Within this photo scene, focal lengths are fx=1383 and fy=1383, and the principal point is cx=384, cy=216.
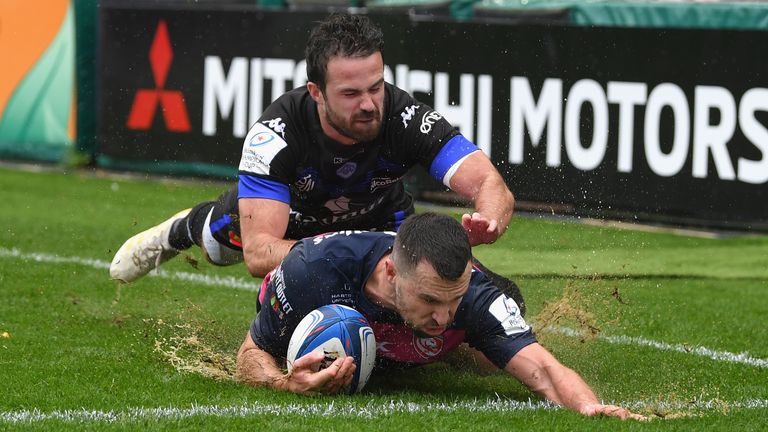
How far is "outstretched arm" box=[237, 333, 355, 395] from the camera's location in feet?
18.2

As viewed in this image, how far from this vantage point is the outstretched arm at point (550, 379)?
5.47m

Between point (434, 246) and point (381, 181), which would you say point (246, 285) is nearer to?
point (381, 181)

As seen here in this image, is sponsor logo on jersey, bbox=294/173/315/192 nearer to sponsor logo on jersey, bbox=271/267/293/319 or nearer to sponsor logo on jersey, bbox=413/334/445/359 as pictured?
sponsor logo on jersey, bbox=271/267/293/319

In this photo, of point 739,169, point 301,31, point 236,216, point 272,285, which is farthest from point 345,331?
point 301,31

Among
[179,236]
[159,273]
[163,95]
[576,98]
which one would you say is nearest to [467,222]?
[179,236]

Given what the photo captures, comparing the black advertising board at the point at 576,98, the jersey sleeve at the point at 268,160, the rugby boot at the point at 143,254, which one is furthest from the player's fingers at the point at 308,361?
the black advertising board at the point at 576,98

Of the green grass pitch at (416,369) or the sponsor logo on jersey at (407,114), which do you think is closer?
the green grass pitch at (416,369)

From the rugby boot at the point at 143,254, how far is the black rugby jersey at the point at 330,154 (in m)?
1.18

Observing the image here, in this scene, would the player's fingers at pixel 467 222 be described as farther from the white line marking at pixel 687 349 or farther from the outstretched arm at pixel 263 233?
the white line marking at pixel 687 349

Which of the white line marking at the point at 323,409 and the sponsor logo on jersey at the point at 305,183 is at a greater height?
the sponsor logo on jersey at the point at 305,183

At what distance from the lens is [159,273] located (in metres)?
9.25

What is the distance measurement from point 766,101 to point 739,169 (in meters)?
0.57

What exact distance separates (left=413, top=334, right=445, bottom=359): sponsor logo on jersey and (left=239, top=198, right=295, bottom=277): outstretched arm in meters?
0.77

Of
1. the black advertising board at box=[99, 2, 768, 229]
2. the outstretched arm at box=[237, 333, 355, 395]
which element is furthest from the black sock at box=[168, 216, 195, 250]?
the black advertising board at box=[99, 2, 768, 229]
